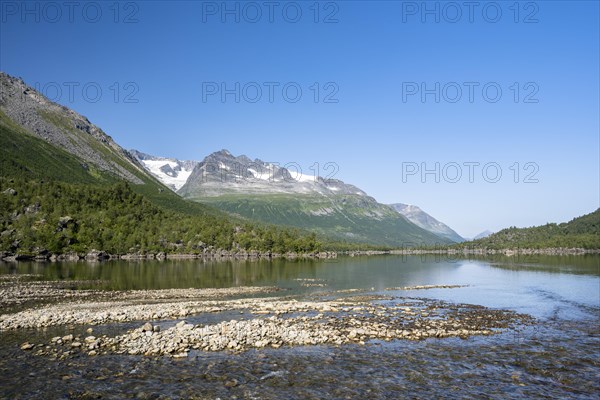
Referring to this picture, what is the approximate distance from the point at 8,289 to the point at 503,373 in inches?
2965

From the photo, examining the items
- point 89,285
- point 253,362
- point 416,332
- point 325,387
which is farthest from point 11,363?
point 89,285

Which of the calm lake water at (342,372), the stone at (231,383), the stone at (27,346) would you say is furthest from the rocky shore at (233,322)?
the stone at (231,383)

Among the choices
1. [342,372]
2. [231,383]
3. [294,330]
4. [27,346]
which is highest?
[27,346]

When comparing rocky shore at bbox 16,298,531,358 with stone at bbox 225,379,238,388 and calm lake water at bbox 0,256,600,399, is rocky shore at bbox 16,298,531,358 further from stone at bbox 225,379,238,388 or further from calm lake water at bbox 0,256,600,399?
stone at bbox 225,379,238,388

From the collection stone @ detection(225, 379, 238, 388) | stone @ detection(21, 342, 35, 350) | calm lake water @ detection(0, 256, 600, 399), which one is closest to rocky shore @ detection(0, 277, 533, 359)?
stone @ detection(21, 342, 35, 350)

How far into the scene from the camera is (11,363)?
2902 cm

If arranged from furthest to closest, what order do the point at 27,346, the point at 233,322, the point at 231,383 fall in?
the point at 233,322
the point at 27,346
the point at 231,383

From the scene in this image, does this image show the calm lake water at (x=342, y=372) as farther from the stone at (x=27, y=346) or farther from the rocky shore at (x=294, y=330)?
the rocky shore at (x=294, y=330)

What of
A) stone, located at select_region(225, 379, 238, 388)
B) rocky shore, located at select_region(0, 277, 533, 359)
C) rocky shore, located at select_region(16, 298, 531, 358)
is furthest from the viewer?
rocky shore, located at select_region(0, 277, 533, 359)

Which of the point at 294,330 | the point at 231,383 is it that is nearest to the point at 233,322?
the point at 294,330

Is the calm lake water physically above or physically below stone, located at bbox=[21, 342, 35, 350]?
below

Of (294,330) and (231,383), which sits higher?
(294,330)

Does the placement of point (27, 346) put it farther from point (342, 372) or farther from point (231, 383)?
point (342, 372)

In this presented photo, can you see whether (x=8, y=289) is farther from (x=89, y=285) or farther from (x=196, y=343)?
(x=196, y=343)
